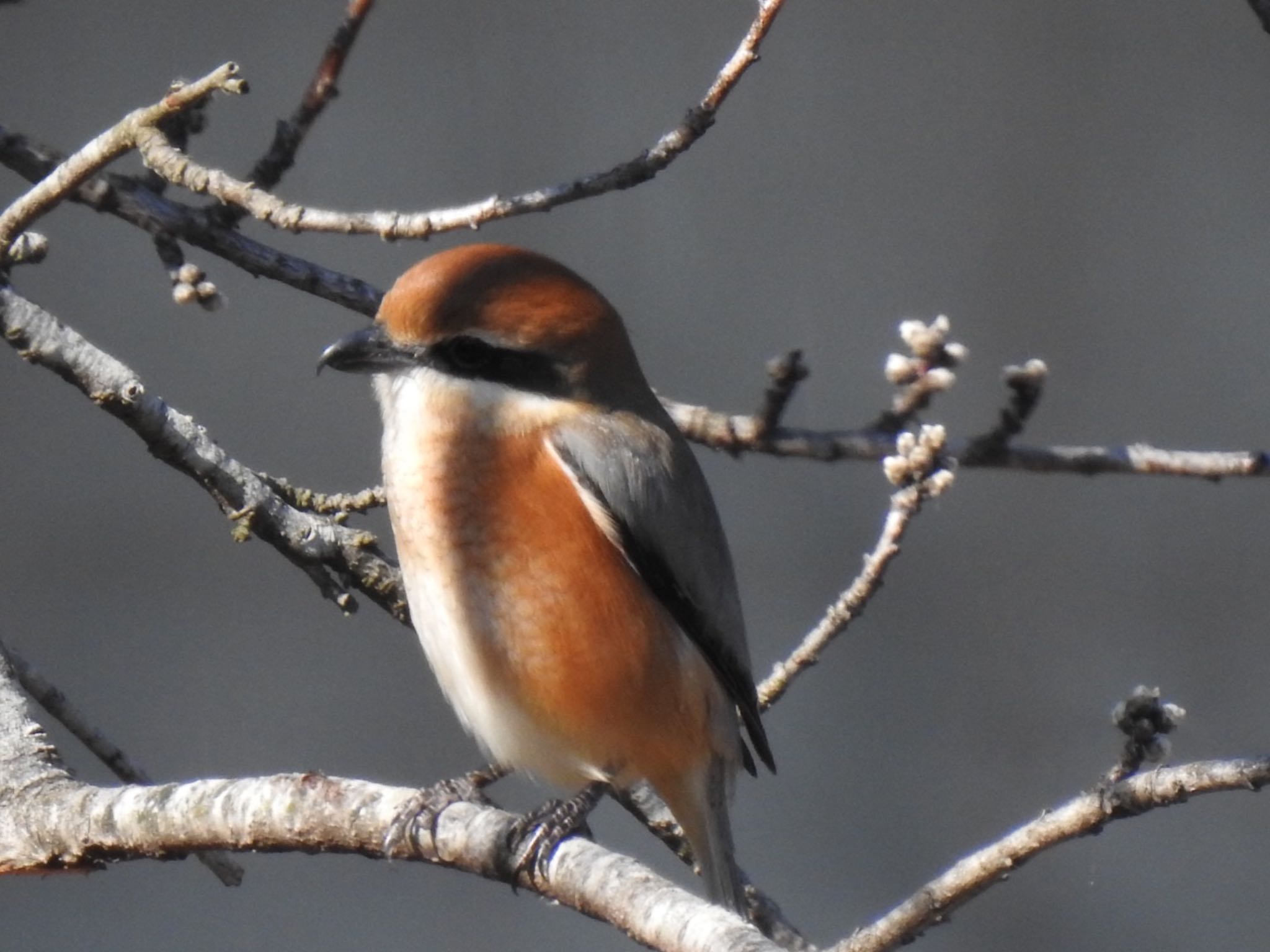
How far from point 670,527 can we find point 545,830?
641mm

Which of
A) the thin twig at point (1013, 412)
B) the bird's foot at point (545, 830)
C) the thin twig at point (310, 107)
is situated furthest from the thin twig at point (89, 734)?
the thin twig at point (1013, 412)

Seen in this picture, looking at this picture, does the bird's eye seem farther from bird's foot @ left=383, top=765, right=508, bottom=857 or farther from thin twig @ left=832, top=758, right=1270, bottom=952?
thin twig @ left=832, top=758, right=1270, bottom=952

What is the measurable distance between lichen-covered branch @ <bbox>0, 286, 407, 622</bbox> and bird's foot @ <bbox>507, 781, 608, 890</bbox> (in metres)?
0.45

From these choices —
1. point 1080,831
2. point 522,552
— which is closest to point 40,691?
point 522,552

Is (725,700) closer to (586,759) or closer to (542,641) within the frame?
(586,759)

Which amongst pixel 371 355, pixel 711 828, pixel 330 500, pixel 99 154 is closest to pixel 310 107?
pixel 371 355

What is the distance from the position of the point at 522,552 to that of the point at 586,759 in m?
0.38

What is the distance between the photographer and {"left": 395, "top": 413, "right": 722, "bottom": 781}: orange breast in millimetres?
2330

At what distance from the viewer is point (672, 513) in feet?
8.49

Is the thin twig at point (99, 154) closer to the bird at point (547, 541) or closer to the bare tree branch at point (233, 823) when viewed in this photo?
the bird at point (547, 541)

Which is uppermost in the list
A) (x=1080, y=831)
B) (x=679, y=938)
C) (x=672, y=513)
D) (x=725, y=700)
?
(x=672, y=513)

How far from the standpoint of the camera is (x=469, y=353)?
245 cm

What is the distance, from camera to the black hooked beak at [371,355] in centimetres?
241

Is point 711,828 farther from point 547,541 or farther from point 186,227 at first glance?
point 186,227
